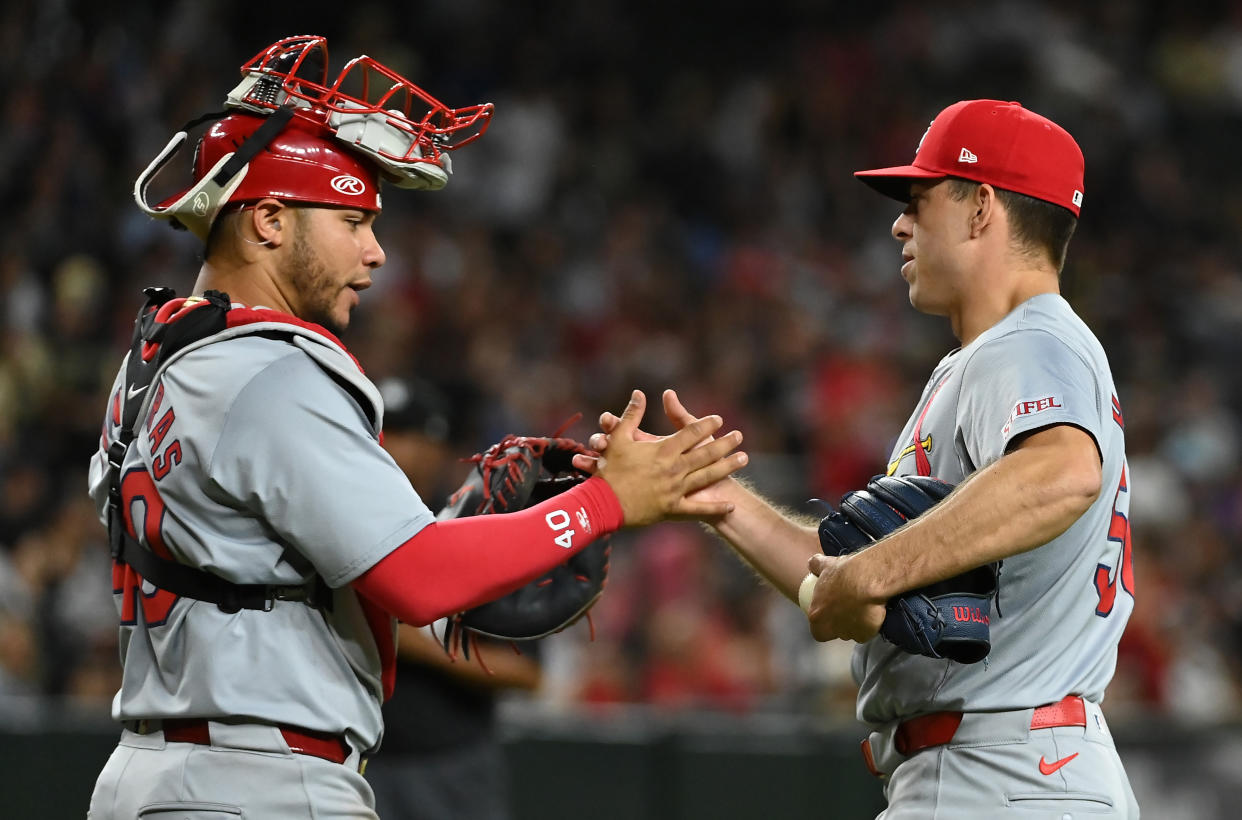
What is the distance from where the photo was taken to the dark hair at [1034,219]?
3340 millimetres

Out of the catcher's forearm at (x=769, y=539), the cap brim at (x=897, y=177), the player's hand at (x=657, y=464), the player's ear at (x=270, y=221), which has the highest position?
the cap brim at (x=897, y=177)

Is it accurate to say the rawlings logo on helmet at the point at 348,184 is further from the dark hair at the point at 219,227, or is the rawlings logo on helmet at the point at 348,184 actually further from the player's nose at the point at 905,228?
the player's nose at the point at 905,228

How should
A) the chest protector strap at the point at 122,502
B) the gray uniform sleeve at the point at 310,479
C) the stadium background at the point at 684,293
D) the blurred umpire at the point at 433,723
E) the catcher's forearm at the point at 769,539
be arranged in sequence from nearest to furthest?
the gray uniform sleeve at the point at 310,479, the chest protector strap at the point at 122,502, the catcher's forearm at the point at 769,539, the blurred umpire at the point at 433,723, the stadium background at the point at 684,293

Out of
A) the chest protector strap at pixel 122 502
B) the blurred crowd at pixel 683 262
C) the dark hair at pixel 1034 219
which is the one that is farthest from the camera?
the blurred crowd at pixel 683 262

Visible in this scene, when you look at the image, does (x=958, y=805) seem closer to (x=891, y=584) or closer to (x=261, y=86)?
(x=891, y=584)

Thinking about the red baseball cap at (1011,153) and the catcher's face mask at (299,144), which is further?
the red baseball cap at (1011,153)

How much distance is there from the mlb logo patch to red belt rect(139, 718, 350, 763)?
4.94 feet

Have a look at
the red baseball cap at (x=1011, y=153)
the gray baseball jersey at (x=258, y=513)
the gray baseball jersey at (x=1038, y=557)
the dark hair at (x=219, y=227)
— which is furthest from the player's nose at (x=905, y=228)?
the dark hair at (x=219, y=227)

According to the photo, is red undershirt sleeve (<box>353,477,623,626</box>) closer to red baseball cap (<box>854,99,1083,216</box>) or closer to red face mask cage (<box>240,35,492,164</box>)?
red face mask cage (<box>240,35,492,164</box>)

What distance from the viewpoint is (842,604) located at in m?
3.05

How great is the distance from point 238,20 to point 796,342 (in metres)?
5.39

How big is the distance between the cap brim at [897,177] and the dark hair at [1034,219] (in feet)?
0.23

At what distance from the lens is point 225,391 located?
2816 mm

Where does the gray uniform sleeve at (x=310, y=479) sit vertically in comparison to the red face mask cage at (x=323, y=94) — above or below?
below
